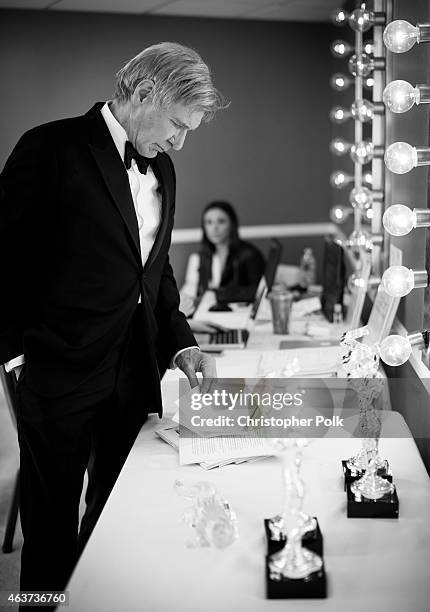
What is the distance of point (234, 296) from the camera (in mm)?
3561

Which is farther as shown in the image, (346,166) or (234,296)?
(346,166)

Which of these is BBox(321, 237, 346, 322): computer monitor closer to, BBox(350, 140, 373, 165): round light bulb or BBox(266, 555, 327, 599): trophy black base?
BBox(350, 140, 373, 165): round light bulb

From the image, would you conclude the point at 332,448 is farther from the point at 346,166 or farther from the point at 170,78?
the point at 346,166

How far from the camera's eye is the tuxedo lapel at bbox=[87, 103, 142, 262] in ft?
5.74

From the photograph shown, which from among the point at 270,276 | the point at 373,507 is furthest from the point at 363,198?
the point at 373,507

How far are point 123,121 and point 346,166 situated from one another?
8.96ft

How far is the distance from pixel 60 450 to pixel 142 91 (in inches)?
34.5

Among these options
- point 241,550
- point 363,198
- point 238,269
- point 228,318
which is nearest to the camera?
point 241,550

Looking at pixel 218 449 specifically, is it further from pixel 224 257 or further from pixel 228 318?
pixel 224 257

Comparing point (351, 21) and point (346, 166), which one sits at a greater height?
point (346, 166)

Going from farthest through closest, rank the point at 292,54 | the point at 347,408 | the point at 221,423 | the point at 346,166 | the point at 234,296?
1. the point at 292,54
2. the point at 346,166
3. the point at 234,296
4. the point at 347,408
5. the point at 221,423

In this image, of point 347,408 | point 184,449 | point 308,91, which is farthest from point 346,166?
point 184,449

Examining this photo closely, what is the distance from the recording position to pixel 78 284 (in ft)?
5.73

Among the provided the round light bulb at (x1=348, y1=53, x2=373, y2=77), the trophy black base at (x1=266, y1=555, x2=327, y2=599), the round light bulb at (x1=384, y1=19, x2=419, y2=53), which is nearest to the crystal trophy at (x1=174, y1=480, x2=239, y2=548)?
the trophy black base at (x1=266, y1=555, x2=327, y2=599)
